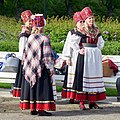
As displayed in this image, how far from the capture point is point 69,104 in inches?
389

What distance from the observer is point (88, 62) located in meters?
9.29

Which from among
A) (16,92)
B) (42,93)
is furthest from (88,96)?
(16,92)

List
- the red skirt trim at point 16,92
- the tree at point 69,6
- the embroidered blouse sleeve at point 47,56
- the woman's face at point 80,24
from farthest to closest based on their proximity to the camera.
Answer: the tree at point 69,6, the red skirt trim at point 16,92, the woman's face at point 80,24, the embroidered blouse sleeve at point 47,56

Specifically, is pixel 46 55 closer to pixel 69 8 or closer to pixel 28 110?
pixel 28 110

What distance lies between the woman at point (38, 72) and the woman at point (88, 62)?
969 millimetres

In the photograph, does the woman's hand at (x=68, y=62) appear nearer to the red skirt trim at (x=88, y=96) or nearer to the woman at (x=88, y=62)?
the woman at (x=88, y=62)

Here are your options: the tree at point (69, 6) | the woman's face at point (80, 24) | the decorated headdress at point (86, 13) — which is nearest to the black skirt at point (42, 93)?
the woman's face at point (80, 24)

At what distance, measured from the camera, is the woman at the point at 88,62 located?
928 cm

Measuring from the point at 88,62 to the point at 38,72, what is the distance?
1227 mm

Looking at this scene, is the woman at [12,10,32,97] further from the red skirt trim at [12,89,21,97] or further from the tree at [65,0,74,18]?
the tree at [65,0,74,18]

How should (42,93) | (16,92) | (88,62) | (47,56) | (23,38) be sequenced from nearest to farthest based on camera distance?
1. (47,56)
2. (42,93)
3. (88,62)
4. (23,38)
5. (16,92)

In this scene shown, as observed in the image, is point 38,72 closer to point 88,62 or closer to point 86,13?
Answer: point 88,62

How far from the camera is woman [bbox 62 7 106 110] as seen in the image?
928 cm

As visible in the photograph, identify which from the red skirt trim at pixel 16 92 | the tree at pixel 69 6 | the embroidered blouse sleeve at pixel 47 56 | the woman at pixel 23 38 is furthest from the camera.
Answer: the tree at pixel 69 6
